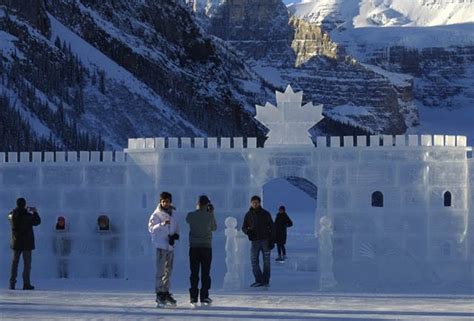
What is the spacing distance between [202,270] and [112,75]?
67908mm

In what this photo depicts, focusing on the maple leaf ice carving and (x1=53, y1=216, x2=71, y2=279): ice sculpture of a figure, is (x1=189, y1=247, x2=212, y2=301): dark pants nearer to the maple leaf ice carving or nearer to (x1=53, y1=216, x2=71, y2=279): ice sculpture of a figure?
the maple leaf ice carving

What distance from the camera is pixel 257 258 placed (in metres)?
20.5

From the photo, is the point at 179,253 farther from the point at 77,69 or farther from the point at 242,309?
the point at 77,69

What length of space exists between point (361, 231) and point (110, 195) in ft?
13.6

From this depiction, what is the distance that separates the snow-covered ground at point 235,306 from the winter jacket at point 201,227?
0.83 m

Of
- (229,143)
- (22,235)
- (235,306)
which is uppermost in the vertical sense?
(229,143)

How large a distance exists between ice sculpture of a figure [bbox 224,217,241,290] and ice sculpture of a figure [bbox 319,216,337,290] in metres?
1.26

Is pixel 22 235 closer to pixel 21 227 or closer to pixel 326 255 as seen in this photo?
pixel 21 227

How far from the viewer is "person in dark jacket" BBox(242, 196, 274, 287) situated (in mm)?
20203

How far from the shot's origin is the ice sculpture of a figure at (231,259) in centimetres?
2048

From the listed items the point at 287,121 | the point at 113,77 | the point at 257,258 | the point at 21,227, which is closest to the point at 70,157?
the point at 21,227

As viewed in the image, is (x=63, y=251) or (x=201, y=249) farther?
(x=63, y=251)

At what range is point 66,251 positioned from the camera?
75.7ft

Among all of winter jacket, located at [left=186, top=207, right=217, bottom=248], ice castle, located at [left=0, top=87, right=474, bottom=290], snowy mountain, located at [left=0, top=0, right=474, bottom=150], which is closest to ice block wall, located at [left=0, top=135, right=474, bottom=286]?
ice castle, located at [left=0, top=87, right=474, bottom=290]
